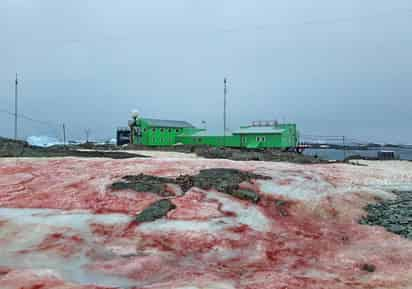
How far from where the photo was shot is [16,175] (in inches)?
559

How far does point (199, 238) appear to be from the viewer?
815 centimetres

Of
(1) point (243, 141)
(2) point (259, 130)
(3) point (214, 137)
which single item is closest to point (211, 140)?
(3) point (214, 137)

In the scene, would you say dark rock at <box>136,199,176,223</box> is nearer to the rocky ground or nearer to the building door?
the rocky ground

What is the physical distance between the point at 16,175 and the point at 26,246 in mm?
7204

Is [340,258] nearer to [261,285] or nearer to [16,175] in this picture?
[261,285]

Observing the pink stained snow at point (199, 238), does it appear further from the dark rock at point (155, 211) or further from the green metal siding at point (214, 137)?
the green metal siding at point (214, 137)

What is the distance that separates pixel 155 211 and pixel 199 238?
6.01ft

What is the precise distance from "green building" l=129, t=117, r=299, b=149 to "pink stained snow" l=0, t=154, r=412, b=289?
23581 millimetres

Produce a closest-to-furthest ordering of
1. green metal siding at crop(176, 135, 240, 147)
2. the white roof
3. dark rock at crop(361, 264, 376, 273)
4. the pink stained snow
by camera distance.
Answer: the pink stained snow, dark rock at crop(361, 264, 376, 273), the white roof, green metal siding at crop(176, 135, 240, 147)

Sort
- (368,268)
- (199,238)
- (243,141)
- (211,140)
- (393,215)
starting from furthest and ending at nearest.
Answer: (211,140) → (243,141) → (393,215) → (199,238) → (368,268)

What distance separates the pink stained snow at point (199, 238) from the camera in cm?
623

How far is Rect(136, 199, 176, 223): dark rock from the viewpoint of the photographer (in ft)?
30.2

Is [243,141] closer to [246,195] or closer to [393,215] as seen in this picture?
[246,195]

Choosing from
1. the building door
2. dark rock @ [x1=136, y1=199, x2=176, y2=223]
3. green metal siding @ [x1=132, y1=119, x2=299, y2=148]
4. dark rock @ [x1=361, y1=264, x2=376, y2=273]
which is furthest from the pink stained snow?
the building door
